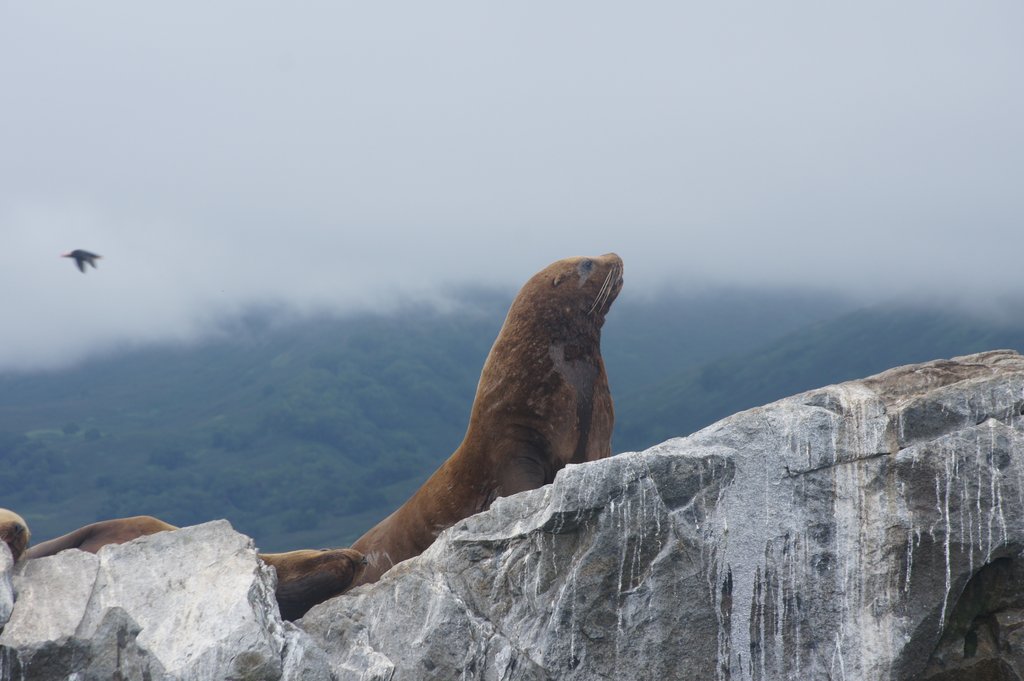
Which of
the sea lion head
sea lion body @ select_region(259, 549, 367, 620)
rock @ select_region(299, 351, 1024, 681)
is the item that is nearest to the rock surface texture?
rock @ select_region(299, 351, 1024, 681)

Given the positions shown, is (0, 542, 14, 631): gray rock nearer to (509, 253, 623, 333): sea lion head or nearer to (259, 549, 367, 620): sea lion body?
(259, 549, 367, 620): sea lion body

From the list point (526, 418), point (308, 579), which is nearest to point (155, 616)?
point (308, 579)

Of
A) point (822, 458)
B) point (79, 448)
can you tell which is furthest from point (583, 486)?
point (79, 448)

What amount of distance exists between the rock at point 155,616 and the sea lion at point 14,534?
492mm

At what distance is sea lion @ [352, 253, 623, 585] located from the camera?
847 cm

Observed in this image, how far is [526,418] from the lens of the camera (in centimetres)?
859

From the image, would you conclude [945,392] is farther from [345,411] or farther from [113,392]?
[113,392]

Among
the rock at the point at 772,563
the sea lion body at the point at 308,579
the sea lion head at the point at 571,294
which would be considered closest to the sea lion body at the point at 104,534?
the sea lion body at the point at 308,579

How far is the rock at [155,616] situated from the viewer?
6.05 metres

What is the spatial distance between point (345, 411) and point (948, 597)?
159m

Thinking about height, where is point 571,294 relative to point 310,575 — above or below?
above

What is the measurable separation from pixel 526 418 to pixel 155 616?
3.28 m

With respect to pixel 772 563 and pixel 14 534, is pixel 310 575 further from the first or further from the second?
pixel 772 563

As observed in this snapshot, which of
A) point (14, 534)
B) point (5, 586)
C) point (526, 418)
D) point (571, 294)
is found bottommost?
point (5, 586)
